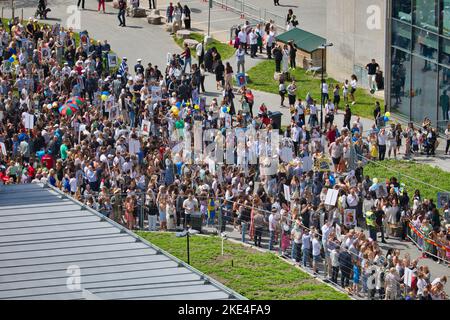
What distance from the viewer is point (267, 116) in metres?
55.6

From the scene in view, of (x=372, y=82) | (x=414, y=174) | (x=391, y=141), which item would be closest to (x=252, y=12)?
(x=372, y=82)

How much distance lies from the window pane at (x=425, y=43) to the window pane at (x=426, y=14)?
0.95 feet

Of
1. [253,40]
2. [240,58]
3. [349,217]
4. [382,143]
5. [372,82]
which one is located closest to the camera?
[349,217]

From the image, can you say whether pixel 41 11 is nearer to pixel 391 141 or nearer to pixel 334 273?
pixel 391 141

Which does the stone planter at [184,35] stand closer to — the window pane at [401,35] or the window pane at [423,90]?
the window pane at [401,35]

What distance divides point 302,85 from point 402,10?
6004 mm

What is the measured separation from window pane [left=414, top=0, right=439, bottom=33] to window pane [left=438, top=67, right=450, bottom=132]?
1789 mm

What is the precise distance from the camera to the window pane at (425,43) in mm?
57156

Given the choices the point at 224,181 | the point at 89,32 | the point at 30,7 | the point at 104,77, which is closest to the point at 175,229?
the point at 224,181

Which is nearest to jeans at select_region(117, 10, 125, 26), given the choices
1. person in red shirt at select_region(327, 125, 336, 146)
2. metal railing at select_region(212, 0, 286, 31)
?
Answer: metal railing at select_region(212, 0, 286, 31)

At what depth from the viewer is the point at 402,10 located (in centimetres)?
5884

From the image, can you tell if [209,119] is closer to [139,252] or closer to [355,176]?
[355,176]

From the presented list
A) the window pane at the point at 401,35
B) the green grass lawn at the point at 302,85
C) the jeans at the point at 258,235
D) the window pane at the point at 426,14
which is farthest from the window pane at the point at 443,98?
the jeans at the point at 258,235

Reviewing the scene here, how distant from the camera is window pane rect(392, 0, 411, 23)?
5841cm
